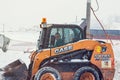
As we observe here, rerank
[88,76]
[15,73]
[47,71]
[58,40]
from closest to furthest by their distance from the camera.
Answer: [47,71], [88,76], [58,40], [15,73]

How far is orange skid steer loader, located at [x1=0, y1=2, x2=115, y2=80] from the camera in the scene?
10.9m

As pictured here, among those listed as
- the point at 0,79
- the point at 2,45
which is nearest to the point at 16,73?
the point at 0,79

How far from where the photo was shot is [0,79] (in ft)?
38.0

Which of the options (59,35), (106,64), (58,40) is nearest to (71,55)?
(58,40)

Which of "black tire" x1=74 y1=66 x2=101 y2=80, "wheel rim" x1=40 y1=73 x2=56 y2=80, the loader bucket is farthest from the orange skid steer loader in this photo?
the loader bucket

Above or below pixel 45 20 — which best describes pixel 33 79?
below

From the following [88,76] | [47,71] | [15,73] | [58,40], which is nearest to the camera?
[47,71]

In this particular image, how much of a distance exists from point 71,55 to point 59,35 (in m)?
0.72

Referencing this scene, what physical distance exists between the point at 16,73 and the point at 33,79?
920mm

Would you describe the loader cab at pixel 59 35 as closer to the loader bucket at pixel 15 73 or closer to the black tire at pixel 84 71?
the black tire at pixel 84 71

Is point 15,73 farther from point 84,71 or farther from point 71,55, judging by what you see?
point 84,71

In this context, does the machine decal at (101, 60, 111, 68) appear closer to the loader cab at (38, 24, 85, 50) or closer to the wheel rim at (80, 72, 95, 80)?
the wheel rim at (80, 72, 95, 80)

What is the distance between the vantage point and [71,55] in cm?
1102

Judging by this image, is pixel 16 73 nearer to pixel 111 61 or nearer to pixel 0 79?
pixel 0 79
